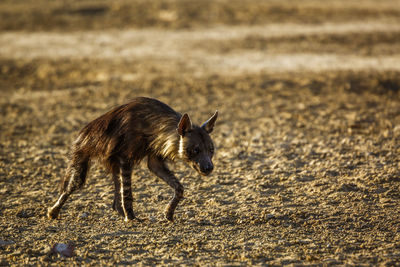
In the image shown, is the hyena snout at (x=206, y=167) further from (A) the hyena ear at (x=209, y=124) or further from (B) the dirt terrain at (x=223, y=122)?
(B) the dirt terrain at (x=223, y=122)

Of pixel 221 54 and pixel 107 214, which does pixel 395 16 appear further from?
pixel 107 214

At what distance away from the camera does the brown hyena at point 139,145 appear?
17.5ft

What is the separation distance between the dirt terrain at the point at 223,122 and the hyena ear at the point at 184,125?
36.0 inches

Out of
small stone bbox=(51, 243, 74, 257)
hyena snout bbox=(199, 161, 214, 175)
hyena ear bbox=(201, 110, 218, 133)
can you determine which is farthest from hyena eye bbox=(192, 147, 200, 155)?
small stone bbox=(51, 243, 74, 257)

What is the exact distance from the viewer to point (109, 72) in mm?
12492

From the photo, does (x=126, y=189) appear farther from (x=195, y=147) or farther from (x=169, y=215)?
(x=195, y=147)

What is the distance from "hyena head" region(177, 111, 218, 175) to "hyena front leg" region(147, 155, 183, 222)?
11.6 inches

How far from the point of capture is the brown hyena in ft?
17.5

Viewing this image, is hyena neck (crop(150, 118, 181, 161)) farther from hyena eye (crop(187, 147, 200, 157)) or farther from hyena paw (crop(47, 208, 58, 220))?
hyena paw (crop(47, 208, 58, 220))

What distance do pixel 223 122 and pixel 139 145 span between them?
3781 millimetres

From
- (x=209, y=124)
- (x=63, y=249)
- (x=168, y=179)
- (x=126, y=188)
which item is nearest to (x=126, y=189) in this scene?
(x=126, y=188)

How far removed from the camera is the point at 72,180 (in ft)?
18.9

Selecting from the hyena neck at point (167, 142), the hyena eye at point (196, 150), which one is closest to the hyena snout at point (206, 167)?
the hyena eye at point (196, 150)

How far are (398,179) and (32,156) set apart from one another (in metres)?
4.60
